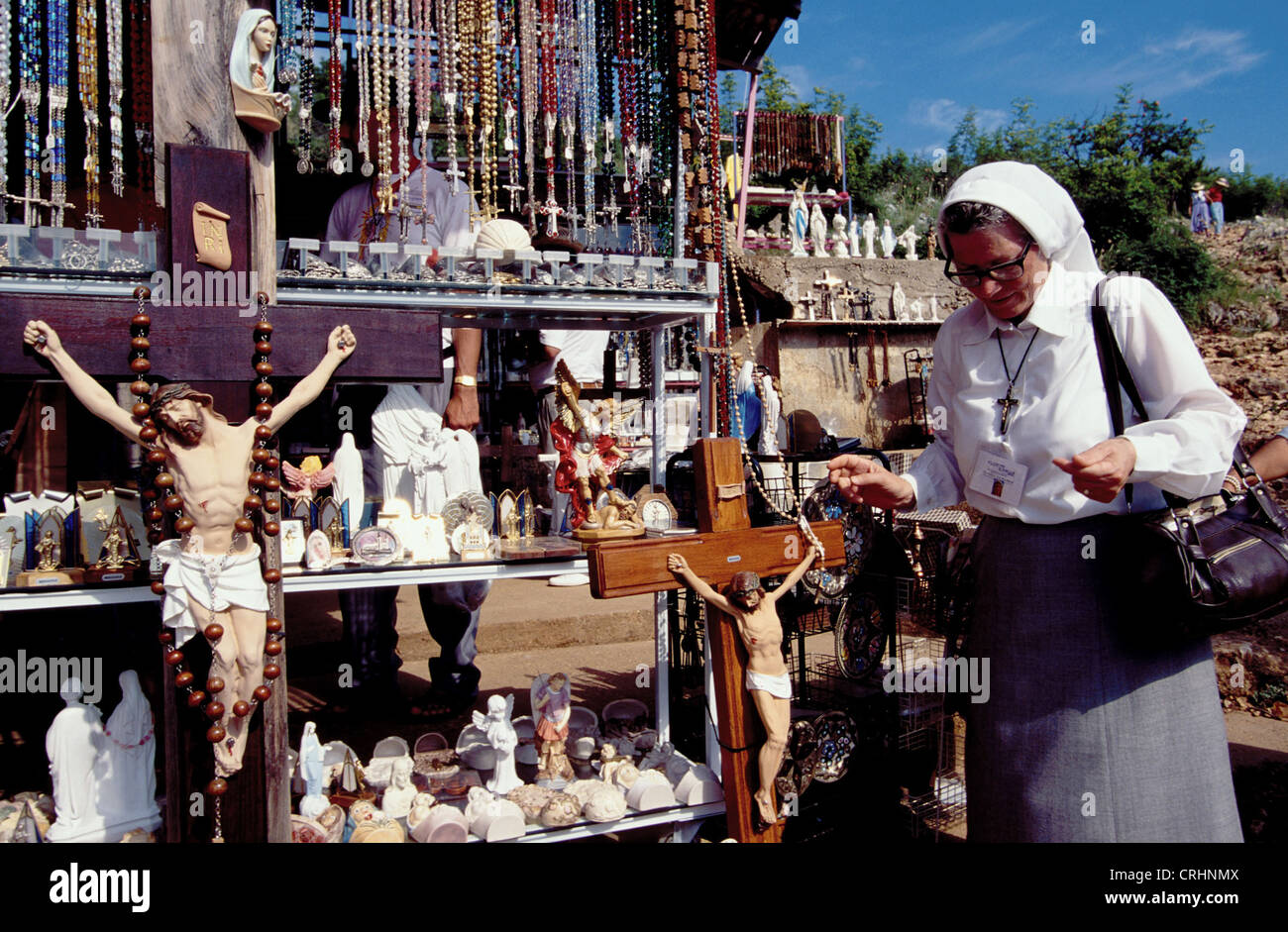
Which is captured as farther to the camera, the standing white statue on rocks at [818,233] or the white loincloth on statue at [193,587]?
the standing white statue on rocks at [818,233]

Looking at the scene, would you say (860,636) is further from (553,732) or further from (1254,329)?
(1254,329)

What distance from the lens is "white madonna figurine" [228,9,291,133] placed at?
251cm

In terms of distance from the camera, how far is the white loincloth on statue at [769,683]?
9.54ft

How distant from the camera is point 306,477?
337 cm

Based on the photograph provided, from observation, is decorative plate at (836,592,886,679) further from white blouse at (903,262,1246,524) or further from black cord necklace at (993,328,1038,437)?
black cord necklace at (993,328,1038,437)

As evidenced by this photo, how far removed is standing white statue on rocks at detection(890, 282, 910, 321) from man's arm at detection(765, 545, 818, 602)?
13527 millimetres

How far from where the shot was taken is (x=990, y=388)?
2.15m

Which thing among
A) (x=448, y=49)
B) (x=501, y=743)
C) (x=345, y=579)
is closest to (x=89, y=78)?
(x=448, y=49)

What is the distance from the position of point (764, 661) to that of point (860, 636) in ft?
3.38

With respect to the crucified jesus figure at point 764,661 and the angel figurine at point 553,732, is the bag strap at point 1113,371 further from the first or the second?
the angel figurine at point 553,732

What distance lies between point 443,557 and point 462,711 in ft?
7.63

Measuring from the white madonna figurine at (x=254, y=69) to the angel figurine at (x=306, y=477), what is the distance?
4.37ft

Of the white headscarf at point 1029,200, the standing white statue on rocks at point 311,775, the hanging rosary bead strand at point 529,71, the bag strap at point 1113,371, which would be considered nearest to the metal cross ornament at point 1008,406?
the bag strap at point 1113,371

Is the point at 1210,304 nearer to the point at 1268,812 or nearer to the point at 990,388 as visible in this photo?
the point at 1268,812
